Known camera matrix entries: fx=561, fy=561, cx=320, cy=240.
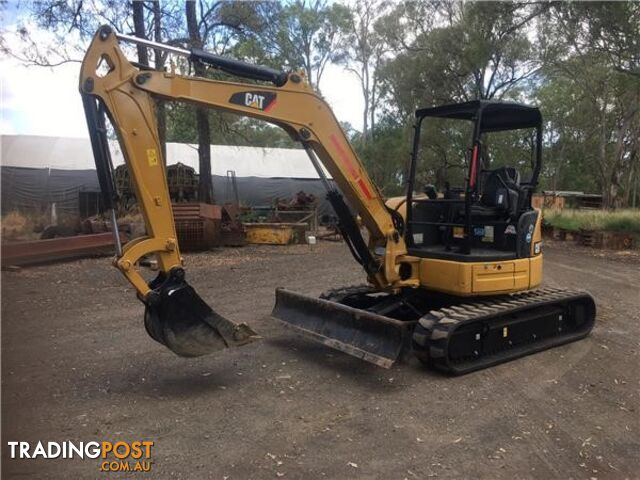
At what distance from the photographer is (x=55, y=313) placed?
7.61 meters

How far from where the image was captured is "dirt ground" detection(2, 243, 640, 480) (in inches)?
145

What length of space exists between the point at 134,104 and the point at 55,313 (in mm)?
4241

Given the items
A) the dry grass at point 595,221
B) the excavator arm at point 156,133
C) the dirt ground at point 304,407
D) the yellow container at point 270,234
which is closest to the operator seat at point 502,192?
the dirt ground at point 304,407

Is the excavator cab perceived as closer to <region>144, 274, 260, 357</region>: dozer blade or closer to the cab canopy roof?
the cab canopy roof

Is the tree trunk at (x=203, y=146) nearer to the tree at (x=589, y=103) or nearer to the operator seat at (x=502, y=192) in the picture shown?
the tree at (x=589, y=103)

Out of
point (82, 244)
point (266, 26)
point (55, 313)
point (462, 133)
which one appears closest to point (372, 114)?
point (462, 133)

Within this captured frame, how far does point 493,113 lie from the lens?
6.40 metres

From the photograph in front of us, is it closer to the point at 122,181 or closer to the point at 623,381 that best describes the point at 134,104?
the point at 623,381

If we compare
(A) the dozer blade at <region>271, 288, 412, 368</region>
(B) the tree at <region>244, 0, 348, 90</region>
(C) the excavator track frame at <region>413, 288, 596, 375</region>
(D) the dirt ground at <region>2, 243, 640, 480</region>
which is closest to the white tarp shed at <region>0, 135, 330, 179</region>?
(B) the tree at <region>244, 0, 348, 90</region>

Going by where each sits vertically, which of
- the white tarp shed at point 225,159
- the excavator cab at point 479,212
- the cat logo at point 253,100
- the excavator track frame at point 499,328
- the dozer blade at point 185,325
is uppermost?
the white tarp shed at point 225,159

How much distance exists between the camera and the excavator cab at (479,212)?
603cm

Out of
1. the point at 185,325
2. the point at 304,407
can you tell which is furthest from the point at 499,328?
the point at 185,325

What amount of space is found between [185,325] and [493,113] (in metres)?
4.15

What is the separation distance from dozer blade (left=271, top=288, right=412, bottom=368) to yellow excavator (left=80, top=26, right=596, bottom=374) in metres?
0.01
